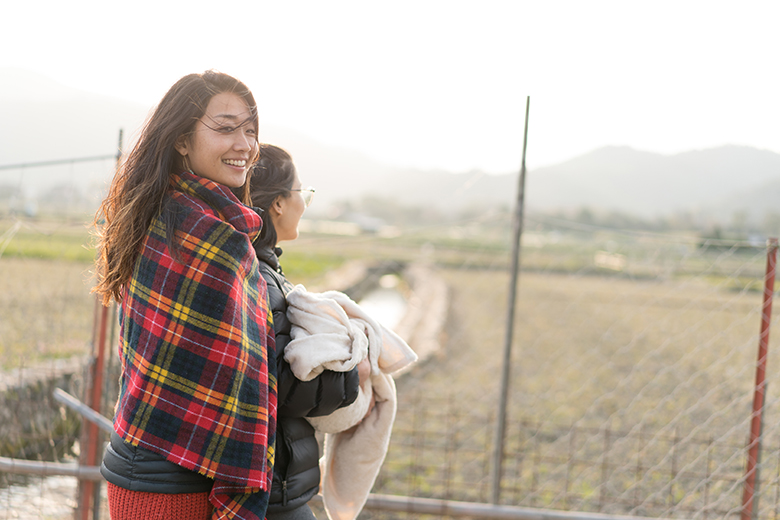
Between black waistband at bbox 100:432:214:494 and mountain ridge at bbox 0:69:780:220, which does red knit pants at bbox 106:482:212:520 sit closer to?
black waistband at bbox 100:432:214:494

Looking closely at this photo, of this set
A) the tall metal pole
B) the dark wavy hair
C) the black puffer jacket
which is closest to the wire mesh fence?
the tall metal pole

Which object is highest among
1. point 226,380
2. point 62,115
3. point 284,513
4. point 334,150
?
point 334,150

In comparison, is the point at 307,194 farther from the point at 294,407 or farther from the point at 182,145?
the point at 294,407

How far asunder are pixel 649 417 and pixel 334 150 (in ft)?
366

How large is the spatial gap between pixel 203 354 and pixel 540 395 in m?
6.19

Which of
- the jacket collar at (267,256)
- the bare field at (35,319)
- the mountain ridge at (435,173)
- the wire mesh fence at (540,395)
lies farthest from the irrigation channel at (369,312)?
the mountain ridge at (435,173)

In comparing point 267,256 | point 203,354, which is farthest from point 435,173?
point 203,354

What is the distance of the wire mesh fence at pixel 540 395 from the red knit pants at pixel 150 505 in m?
0.83

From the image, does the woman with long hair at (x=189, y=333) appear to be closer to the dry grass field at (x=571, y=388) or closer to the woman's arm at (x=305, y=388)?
the woman's arm at (x=305, y=388)

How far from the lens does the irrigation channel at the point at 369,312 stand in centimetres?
269

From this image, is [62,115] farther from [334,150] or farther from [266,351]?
[334,150]

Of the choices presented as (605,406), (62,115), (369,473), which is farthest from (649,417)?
(62,115)

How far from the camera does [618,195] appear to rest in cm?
11456

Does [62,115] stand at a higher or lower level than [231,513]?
higher
